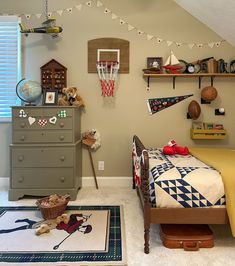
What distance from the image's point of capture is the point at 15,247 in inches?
75.8

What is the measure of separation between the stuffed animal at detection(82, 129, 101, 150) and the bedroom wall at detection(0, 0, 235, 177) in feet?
0.34

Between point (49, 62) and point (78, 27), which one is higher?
point (78, 27)

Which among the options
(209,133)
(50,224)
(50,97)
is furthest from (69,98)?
(209,133)

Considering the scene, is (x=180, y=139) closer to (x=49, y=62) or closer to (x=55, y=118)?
(x=55, y=118)

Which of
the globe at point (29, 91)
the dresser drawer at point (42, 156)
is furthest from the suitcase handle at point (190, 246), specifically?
A: the globe at point (29, 91)

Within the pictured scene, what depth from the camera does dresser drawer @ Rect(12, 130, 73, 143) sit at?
9.68 ft

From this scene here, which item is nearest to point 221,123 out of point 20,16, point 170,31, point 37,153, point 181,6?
point 170,31

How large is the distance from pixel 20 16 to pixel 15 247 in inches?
118

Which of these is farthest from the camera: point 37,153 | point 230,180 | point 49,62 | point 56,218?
point 49,62

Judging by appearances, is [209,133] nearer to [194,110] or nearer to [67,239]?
[194,110]

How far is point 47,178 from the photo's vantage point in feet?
9.75

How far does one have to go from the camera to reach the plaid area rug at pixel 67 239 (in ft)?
5.86

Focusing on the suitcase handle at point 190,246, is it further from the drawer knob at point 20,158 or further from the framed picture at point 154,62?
the framed picture at point 154,62

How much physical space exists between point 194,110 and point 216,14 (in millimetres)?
1234
